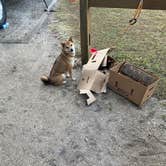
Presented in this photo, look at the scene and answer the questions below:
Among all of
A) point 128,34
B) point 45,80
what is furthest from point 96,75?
point 128,34

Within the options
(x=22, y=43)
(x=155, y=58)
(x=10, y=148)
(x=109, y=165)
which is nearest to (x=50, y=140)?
(x=10, y=148)

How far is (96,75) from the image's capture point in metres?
2.59

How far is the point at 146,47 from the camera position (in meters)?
3.33

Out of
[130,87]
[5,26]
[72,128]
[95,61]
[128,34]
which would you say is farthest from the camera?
[5,26]

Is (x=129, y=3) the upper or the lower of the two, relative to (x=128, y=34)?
upper

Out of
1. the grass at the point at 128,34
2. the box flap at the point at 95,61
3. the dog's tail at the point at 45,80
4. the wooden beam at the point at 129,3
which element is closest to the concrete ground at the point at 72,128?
the dog's tail at the point at 45,80

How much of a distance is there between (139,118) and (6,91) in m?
1.40

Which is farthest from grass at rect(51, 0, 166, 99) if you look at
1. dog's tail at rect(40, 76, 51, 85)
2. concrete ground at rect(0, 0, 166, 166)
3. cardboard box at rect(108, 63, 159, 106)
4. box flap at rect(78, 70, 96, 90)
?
dog's tail at rect(40, 76, 51, 85)

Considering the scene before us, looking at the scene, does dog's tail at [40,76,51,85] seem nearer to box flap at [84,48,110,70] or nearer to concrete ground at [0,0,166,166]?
concrete ground at [0,0,166,166]

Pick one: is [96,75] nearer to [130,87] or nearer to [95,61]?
[95,61]

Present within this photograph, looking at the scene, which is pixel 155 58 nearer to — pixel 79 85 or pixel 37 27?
pixel 79 85

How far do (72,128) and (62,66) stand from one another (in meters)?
0.73

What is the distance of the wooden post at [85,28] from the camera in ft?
8.66

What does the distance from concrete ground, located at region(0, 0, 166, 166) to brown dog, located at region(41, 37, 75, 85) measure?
0.28 ft
